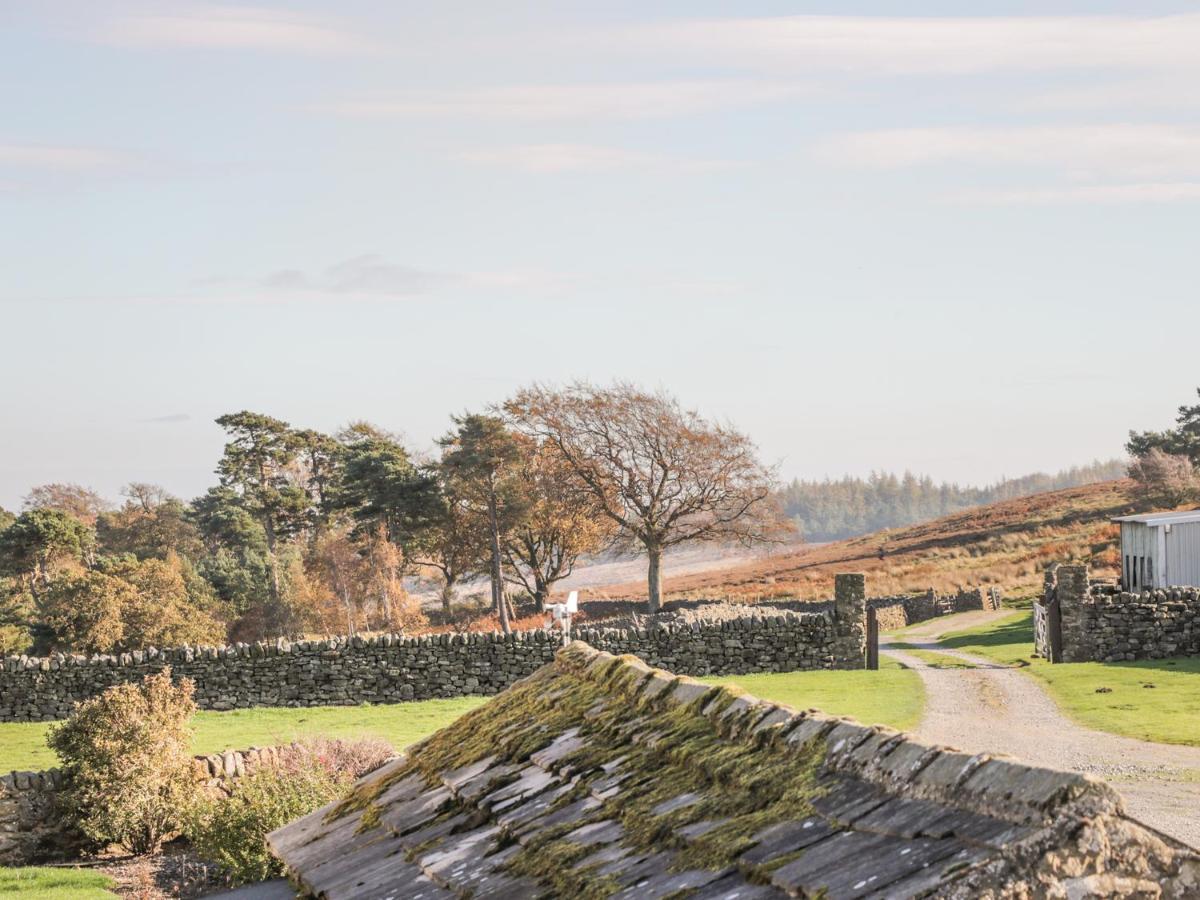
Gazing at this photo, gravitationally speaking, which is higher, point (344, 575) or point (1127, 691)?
point (344, 575)

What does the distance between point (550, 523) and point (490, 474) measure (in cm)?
531

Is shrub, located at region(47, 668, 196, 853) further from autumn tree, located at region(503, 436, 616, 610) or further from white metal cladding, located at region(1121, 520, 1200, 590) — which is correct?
autumn tree, located at region(503, 436, 616, 610)

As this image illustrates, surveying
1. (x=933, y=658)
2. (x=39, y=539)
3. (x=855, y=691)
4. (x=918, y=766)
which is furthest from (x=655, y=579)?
(x=918, y=766)

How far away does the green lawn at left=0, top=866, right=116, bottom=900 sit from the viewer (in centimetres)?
1274

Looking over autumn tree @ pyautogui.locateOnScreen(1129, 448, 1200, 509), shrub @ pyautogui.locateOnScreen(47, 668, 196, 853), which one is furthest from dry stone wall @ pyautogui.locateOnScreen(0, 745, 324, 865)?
autumn tree @ pyautogui.locateOnScreen(1129, 448, 1200, 509)

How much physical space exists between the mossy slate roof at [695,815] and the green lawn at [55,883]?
5.93m

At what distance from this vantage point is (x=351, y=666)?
98.2ft

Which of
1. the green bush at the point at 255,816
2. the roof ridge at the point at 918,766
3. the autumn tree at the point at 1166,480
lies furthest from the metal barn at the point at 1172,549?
the autumn tree at the point at 1166,480

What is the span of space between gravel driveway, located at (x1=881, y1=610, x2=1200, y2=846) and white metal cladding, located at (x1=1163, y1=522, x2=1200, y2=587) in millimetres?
11115

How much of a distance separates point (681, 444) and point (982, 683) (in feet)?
110

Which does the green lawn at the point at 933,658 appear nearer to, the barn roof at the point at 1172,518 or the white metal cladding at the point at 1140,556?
the white metal cladding at the point at 1140,556

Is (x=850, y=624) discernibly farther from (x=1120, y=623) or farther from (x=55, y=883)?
(x=55, y=883)

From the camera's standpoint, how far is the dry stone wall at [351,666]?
29562mm

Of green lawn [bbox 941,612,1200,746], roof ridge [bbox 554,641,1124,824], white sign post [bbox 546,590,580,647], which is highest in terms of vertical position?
roof ridge [bbox 554,641,1124,824]
